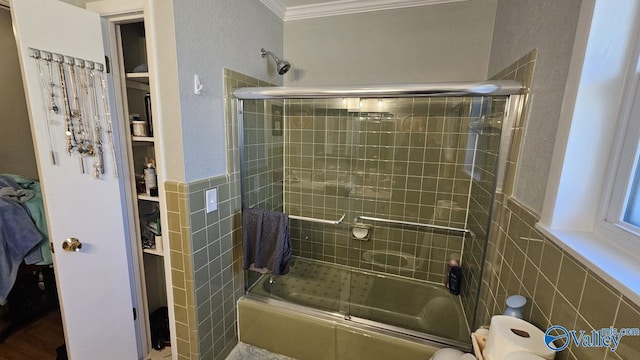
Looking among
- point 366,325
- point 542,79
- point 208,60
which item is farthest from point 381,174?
point 208,60

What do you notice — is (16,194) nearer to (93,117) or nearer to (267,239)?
(93,117)

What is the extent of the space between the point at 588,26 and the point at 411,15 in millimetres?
1433

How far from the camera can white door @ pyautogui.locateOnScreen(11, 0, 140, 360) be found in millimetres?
1136

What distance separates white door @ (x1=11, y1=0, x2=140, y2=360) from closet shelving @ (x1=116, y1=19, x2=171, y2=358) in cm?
11

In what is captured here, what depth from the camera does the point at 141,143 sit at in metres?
1.68

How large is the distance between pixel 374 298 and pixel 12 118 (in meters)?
3.32

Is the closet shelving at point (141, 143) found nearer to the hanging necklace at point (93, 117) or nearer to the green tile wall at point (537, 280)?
the hanging necklace at point (93, 117)

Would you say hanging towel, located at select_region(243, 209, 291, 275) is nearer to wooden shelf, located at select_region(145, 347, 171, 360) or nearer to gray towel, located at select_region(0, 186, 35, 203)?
wooden shelf, located at select_region(145, 347, 171, 360)

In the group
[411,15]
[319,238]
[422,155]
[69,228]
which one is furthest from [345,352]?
[411,15]

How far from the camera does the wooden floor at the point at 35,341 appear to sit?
68.2 inches

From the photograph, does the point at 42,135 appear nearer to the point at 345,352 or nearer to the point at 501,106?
the point at 345,352

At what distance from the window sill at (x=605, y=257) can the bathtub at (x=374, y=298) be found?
112 cm

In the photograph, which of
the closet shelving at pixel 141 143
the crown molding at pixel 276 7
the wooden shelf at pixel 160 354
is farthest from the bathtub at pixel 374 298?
the crown molding at pixel 276 7

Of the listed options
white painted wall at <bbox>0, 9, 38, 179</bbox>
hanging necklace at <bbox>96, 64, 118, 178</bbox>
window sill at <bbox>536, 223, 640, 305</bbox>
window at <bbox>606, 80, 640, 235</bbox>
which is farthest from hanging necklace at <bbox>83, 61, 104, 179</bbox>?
window at <bbox>606, 80, 640, 235</bbox>
